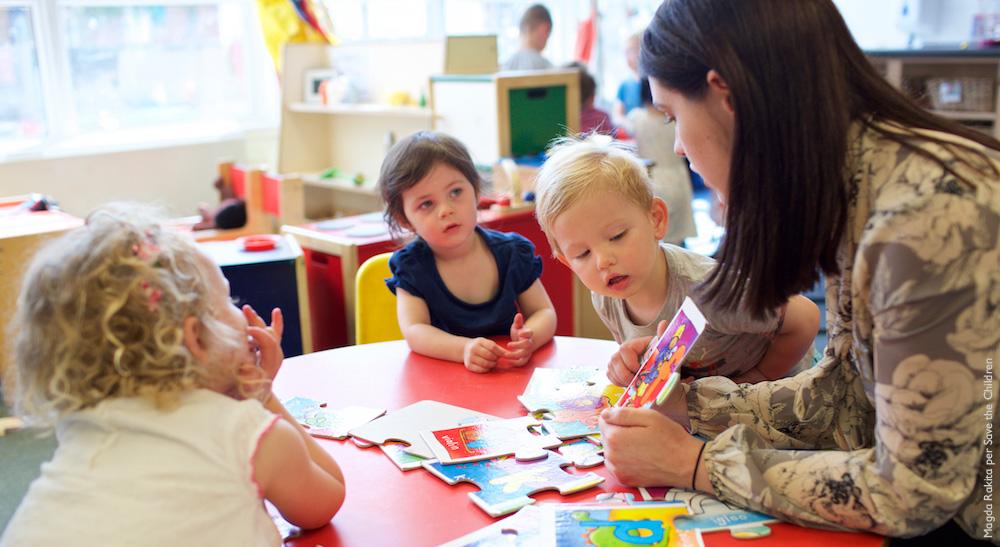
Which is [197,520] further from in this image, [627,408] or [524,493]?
[627,408]

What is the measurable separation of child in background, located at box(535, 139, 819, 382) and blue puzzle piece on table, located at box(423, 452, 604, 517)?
17.2 inches

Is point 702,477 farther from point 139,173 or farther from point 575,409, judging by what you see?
point 139,173

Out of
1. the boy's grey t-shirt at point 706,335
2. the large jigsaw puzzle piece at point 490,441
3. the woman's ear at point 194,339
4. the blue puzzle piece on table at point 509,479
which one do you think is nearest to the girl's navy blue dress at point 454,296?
the boy's grey t-shirt at point 706,335

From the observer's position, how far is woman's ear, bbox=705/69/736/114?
112 cm

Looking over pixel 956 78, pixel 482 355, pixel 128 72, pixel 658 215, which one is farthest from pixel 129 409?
pixel 956 78

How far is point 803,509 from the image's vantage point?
1.11 m

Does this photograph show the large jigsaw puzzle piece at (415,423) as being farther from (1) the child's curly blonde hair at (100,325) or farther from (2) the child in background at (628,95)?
(2) the child in background at (628,95)

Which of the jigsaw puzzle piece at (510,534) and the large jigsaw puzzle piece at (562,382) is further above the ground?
the jigsaw puzzle piece at (510,534)

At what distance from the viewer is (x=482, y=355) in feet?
5.85

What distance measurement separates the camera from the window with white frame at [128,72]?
5.31 m

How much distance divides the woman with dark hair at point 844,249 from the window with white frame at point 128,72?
200 inches

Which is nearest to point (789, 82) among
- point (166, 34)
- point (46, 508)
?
point (46, 508)

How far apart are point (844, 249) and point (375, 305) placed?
1417 millimetres

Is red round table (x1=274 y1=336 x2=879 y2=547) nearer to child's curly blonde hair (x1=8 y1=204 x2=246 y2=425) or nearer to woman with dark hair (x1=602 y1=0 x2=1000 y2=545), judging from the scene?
woman with dark hair (x1=602 y1=0 x2=1000 y2=545)
